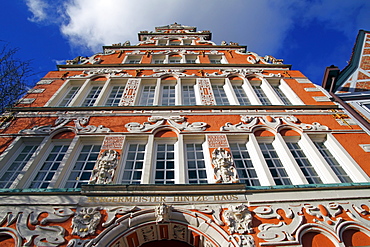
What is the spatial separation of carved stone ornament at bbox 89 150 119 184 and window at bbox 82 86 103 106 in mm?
3698

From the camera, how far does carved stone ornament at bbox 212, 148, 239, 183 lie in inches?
244

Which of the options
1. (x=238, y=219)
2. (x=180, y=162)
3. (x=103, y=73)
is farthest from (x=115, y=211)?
(x=103, y=73)

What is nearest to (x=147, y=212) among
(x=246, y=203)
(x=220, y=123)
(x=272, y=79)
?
(x=246, y=203)

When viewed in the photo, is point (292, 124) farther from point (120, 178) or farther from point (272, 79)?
point (120, 178)

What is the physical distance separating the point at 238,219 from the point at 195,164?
2.10 m

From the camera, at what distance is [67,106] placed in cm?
937

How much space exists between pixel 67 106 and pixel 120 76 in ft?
9.36

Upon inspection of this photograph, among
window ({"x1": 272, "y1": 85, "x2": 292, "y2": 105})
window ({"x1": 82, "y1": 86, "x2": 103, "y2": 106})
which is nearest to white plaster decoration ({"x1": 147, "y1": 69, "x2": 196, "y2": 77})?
window ({"x1": 82, "y1": 86, "x2": 103, "y2": 106})

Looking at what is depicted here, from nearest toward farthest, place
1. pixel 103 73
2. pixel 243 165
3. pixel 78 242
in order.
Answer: pixel 78 242 < pixel 243 165 < pixel 103 73

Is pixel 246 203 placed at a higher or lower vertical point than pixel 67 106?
lower

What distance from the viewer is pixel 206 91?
10.3 m

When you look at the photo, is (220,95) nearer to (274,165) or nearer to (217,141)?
A: (217,141)

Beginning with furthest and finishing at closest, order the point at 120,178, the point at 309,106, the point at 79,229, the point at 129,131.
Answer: the point at 309,106, the point at 129,131, the point at 120,178, the point at 79,229

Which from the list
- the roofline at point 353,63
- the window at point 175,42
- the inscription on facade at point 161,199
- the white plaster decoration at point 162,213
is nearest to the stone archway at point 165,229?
the white plaster decoration at point 162,213
